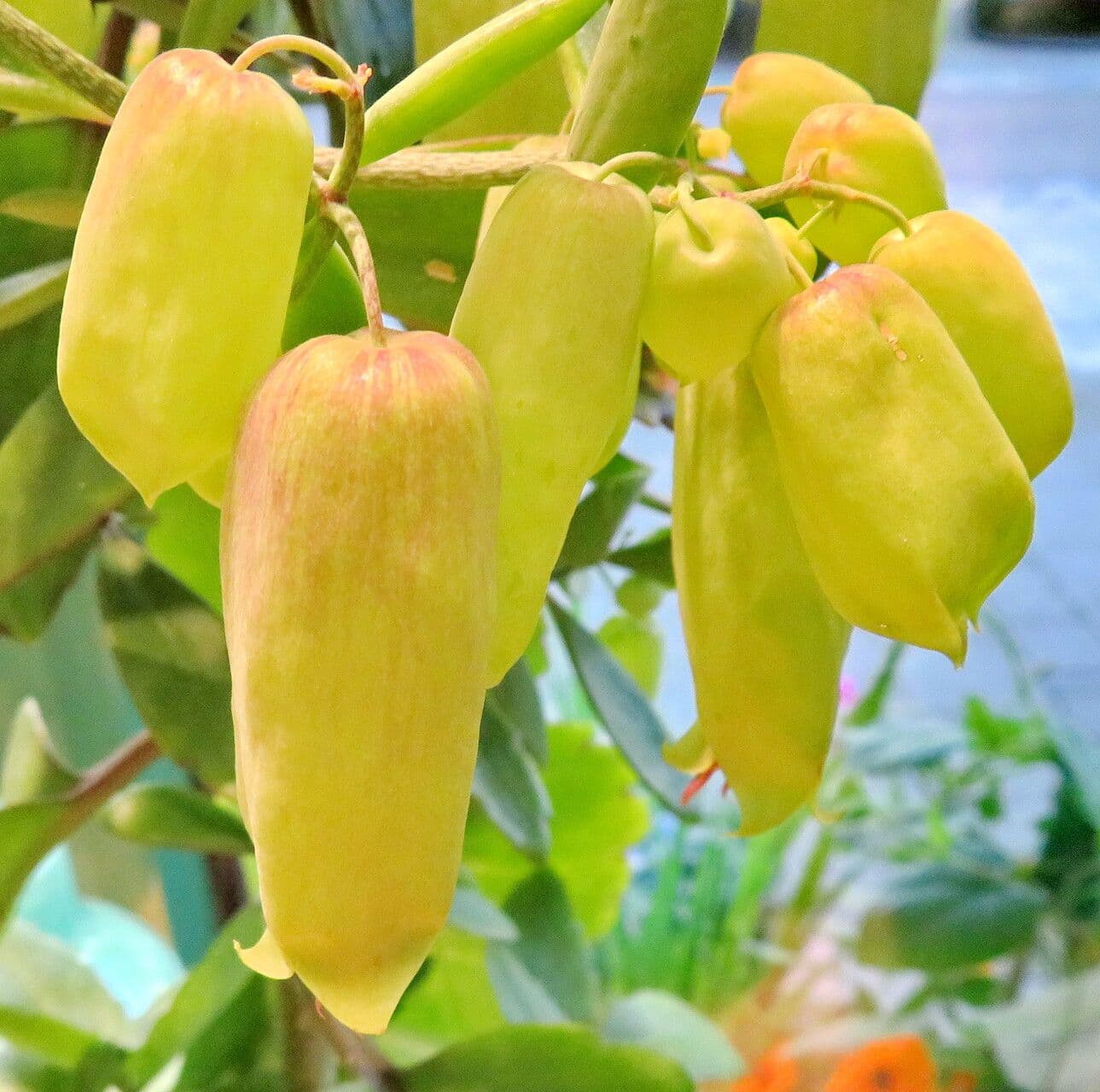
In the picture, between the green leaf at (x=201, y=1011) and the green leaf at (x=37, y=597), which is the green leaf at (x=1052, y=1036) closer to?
the green leaf at (x=201, y=1011)

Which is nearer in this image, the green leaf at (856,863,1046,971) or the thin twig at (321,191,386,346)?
the thin twig at (321,191,386,346)

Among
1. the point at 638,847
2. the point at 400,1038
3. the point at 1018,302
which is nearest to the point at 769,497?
the point at 1018,302

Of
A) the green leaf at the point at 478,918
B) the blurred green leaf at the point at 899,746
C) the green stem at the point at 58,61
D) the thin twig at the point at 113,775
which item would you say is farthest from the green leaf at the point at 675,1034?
the green stem at the point at 58,61

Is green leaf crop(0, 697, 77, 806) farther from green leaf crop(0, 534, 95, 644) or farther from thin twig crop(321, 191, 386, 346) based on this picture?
thin twig crop(321, 191, 386, 346)

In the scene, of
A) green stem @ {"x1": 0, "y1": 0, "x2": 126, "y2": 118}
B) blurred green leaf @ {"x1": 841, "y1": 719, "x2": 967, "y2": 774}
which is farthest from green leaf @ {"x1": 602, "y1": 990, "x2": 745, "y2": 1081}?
green stem @ {"x1": 0, "y1": 0, "x2": 126, "y2": 118}

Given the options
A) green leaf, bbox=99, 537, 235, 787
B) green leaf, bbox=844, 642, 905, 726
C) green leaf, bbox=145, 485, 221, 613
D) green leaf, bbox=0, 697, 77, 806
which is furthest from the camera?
green leaf, bbox=844, 642, 905, 726

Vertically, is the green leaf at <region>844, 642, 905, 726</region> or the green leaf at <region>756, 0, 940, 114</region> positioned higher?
the green leaf at <region>756, 0, 940, 114</region>
